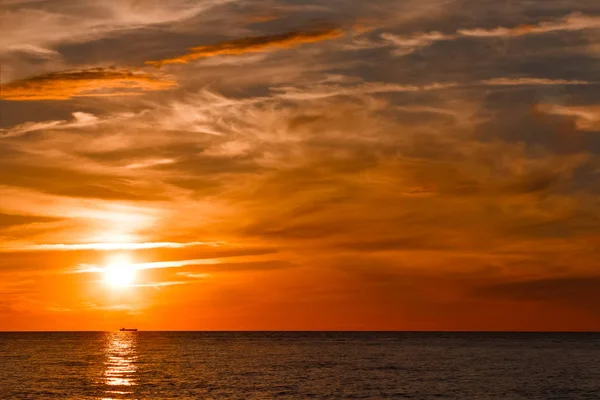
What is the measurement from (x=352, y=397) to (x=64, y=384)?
39.5m

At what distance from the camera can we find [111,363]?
153 metres

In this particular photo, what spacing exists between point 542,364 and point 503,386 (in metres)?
56.6

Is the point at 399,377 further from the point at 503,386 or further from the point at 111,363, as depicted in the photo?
the point at 111,363

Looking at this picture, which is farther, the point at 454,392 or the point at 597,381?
the point at 597,381

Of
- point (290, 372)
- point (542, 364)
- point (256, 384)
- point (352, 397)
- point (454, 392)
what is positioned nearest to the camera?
point (352, 397)

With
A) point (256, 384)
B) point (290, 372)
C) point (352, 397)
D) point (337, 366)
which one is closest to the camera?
point (352, 397)

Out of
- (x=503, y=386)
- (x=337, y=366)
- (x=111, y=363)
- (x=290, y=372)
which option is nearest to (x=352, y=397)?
(x=503, y=386)

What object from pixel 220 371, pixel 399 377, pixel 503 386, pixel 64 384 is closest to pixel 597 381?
pixel 503 386

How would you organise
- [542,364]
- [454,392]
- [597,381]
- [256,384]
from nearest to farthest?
[454,392], [256,384], [597,381], [542,364]

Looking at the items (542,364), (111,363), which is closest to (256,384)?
(111,363)

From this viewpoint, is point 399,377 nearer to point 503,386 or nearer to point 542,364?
point 503,386

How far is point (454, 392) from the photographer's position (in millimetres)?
96000

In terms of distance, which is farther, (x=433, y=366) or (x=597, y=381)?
(x=433, y=366)

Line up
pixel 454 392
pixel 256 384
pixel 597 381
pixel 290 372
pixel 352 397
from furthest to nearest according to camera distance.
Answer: pixel 290 372
pixel 597 381
pixel 256 384
pixel 454 392
pixel 352 397
